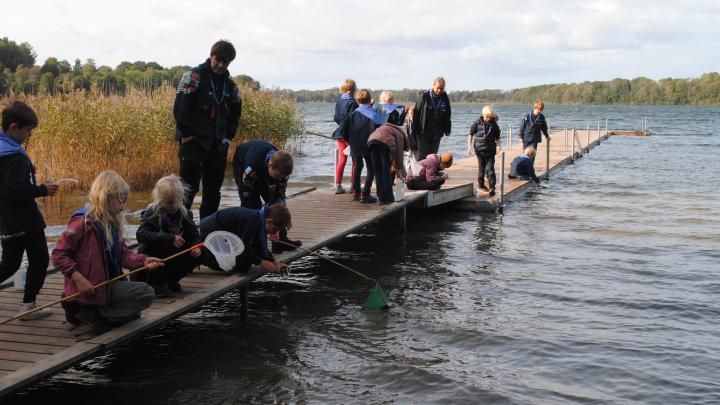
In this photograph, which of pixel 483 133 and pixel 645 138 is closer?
pixel 483 133

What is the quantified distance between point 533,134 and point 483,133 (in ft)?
13.4

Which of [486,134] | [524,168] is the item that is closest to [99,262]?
[486,134]

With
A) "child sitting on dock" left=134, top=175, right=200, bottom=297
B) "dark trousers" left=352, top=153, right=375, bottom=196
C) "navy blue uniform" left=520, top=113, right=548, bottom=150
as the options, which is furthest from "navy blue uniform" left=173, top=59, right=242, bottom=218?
"navy blue uniform" left=520, top=113, right=548, bottom=150

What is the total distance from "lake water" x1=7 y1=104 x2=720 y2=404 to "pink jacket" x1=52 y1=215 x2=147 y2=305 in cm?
85

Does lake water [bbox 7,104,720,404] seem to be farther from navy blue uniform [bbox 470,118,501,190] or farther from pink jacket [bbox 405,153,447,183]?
navy blue uniform [bbox 470,118,501,190]

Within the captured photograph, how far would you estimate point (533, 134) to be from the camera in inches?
675

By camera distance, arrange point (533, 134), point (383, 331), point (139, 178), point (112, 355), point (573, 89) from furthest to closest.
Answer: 1. point (573, 89)
2. point (533, 134)
3. point (139, 178)
4. point (383, 331)
5. point (112, 355)

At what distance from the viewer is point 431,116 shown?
12.9 m

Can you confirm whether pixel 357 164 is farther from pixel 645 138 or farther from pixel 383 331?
pixel 645 138

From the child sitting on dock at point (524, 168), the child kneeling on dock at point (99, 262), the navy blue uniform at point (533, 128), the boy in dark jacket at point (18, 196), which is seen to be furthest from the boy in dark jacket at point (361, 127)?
the navy blue uniform at point (533, 128)

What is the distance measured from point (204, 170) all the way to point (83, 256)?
2.78 metres

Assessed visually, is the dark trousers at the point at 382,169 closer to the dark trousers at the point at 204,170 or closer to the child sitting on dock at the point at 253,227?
the dark trousers at the point at 204,170

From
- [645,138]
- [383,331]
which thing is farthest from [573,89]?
[383,331]

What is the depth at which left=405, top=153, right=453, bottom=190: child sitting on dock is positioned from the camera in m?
12.5
